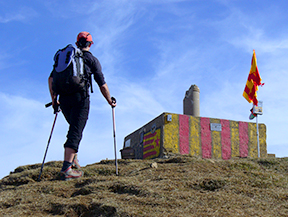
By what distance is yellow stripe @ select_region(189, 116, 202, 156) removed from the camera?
33.4ft

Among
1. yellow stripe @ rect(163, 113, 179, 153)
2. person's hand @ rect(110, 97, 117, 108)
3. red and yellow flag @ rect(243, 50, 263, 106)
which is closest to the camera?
person's hand @ rect(110, 97, 117, 108)

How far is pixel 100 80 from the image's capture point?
5.34 meters

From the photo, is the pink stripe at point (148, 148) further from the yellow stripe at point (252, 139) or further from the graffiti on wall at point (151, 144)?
the yellow stripe at point (252, 139)

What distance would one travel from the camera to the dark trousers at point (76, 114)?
5.06m

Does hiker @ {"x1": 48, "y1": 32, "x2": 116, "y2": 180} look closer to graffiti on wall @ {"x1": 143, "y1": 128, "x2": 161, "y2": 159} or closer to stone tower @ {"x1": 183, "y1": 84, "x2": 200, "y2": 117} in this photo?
graffiti on wall @ {"x1": 143, "y1": 128, "x2": 161, "y2": 159}

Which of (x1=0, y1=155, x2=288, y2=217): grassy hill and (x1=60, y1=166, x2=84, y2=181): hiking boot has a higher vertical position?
(x1=60, y1=166, x2=84, y2=181): hiking boot

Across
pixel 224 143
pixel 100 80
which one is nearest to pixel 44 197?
pixel 100 80

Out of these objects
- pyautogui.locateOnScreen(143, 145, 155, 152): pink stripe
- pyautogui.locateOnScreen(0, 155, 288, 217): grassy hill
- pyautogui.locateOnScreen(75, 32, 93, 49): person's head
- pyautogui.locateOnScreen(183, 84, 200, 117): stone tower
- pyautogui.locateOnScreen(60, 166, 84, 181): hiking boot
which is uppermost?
pyautogui.locateOnScreen(183, 84, 200, 117): stone tower

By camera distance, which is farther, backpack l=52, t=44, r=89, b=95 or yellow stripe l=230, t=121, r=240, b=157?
yellow stripe l=230, t=121, r=240, b=157

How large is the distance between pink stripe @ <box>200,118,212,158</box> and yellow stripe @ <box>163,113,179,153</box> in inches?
35.5

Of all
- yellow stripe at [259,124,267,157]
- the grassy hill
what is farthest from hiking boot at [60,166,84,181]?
yellow stripe at [259,124,267,157]

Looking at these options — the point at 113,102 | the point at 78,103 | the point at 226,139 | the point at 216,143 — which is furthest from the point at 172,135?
the point at 78,103

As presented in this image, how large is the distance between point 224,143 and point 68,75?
6.96 m

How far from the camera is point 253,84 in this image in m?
12.7
